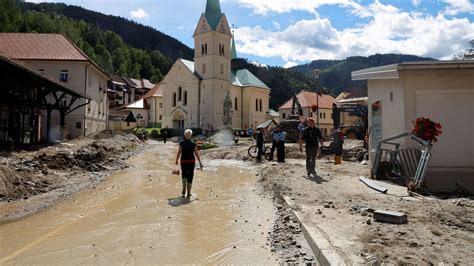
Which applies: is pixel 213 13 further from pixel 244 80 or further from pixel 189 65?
pixel 244 80

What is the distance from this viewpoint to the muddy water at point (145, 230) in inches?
209

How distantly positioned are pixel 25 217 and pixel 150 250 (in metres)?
3.86

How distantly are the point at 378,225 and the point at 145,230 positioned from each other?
398cm

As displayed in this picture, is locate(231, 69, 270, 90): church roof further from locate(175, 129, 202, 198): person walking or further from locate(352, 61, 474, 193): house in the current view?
locate(175, 129, 202, 198): person walking

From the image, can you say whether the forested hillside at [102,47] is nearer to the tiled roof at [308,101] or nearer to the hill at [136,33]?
the hill at [136,33]

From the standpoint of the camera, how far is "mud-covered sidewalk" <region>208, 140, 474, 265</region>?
454 centimetres

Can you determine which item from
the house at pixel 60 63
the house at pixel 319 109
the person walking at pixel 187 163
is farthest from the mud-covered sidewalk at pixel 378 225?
the house at pixel 319 109

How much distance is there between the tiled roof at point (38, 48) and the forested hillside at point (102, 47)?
50075 mm

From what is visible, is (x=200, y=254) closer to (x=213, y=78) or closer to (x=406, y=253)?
(x=406, y=253)

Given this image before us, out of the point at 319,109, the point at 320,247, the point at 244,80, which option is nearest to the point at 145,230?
the point at 320,247

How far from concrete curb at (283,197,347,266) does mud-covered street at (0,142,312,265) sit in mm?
234

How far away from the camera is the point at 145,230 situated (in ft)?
21.7

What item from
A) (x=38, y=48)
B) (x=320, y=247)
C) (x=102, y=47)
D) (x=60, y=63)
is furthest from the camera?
(x=102, y=47)

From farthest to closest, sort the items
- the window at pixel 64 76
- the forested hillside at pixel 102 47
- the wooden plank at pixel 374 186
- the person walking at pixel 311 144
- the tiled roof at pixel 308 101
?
the forested hillside at pixel 102 47 < the tiled roof at pixel 308 101 < the window at pixel 64 76 < the person walking at pixel 311 144 < the wooden plank at pixel 374 186
